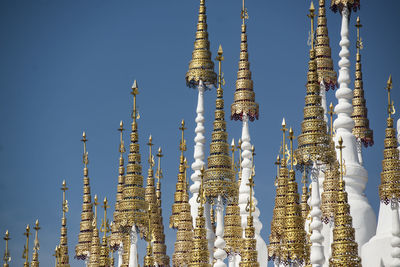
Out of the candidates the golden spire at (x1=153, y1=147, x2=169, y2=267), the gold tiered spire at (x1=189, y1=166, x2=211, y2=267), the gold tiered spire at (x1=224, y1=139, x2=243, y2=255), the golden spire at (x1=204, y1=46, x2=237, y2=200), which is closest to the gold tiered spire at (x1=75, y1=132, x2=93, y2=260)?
the golden spire at (x1=153, y1=147, x2=169, y2=267)

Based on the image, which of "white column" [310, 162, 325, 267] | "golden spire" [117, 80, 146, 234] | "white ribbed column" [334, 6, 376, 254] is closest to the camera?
"white column" [310, 162, 325, 267]

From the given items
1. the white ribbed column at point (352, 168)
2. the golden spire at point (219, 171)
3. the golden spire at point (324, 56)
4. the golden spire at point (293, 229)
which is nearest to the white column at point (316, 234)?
the golden spire at point (293, 229)

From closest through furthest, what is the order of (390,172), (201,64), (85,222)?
(390,172) < (201,64) < (85,222)

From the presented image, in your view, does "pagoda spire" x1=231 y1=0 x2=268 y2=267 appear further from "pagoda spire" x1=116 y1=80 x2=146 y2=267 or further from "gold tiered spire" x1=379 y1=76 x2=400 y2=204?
"gold tiered spire" x1=379 y1=76 x2=400 y2=204

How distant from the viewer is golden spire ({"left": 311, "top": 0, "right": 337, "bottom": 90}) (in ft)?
169

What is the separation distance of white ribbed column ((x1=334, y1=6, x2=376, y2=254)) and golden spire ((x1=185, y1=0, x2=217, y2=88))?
16.3 feet

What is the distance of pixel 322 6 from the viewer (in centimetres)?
5250

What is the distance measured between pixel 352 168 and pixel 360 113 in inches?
178

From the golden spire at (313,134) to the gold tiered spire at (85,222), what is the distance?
1528cm

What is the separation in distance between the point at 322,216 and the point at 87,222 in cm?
1333

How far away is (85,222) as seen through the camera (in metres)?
55.9

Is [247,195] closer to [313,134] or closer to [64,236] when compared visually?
[313,134]

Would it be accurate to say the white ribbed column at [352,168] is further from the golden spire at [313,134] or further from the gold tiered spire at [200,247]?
the gold tiered spire at [200,247]

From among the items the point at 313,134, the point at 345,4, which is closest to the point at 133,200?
the point at 313,134
